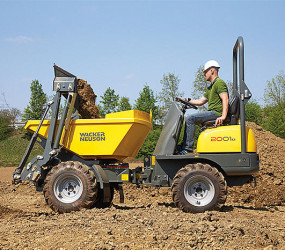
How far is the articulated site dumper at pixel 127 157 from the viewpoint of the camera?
6.38 metres

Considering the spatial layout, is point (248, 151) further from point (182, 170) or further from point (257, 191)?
point (257, 191)

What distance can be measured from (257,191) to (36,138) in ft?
19.2

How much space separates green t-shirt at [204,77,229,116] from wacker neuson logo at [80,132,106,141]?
81.2 inches

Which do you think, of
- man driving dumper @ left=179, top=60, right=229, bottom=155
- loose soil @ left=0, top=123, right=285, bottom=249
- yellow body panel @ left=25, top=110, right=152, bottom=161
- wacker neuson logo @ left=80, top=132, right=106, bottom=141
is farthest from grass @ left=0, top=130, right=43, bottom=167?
loose soil @ left=0, top=123, right=285, bottom=249

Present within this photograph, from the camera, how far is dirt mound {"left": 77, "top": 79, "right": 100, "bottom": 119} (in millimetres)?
7465

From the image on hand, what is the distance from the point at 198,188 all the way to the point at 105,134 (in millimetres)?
1932

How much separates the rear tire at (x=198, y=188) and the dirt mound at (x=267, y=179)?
2452 mm

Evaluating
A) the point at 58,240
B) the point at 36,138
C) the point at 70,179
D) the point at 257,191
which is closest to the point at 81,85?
the point at 36,138

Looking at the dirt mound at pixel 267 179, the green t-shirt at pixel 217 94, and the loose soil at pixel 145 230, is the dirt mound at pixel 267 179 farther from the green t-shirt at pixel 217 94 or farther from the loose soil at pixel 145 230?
the green t-shirt at pixel 217 94

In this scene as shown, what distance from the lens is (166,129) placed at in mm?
6980

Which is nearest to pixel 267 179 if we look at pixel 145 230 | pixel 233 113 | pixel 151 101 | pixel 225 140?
pixel 233 113

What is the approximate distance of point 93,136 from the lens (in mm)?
6852

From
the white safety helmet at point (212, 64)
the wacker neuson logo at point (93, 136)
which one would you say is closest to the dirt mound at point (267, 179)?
the white safety helmet at point (212, 64)

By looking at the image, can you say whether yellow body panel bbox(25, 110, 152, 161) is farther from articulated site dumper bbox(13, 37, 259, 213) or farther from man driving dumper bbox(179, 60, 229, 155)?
man driving dumper bbox(179, 60, 229, 155)
